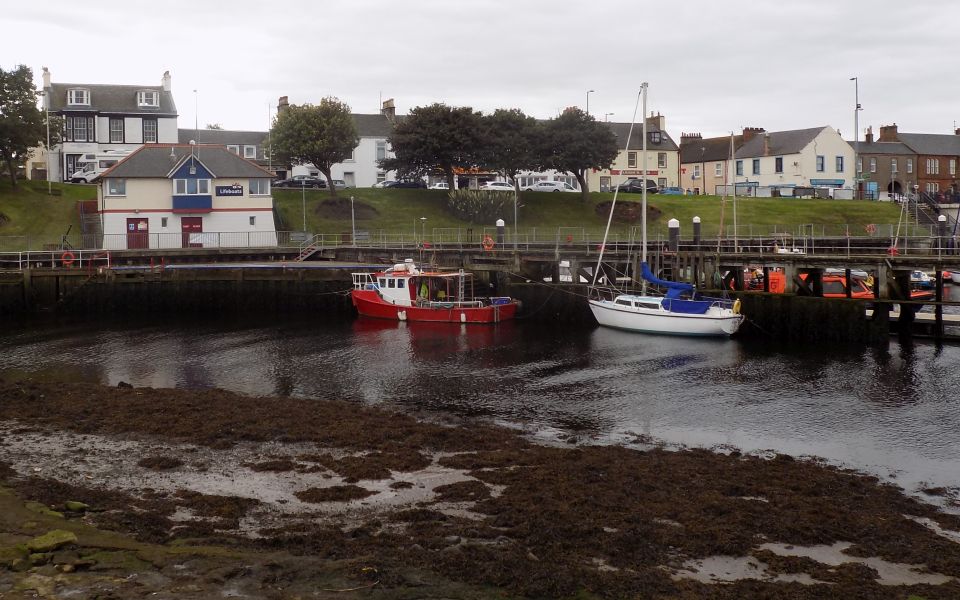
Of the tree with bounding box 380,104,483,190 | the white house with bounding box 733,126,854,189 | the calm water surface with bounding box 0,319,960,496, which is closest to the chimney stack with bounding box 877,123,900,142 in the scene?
the white house with bounding box 733,126,854,189

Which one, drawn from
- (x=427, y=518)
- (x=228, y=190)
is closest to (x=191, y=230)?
(x=228, y=190)

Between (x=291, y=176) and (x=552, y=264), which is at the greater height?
(x=291, y=176)

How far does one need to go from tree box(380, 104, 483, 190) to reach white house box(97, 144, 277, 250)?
1453 centimetres

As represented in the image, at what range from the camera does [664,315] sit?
4444cm

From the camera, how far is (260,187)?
65250 mm

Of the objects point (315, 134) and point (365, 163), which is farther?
point (365, 163)

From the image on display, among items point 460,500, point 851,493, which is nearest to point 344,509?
point 460,500

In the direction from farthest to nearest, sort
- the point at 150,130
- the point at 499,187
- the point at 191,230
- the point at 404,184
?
1. the point at 404,184
2. the point at 150,130
3. the point at 499,187
4. the point at 191,230

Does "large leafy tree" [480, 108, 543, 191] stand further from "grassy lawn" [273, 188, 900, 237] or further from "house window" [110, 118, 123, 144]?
"house window" [110, 118, 123, 144]

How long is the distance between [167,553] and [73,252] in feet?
143

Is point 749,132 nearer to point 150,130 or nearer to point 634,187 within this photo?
point 634,187

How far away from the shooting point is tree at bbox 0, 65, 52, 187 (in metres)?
67.6

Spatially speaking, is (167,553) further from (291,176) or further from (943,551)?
(291,176)

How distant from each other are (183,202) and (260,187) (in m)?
5.32
